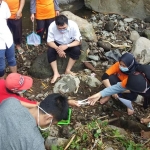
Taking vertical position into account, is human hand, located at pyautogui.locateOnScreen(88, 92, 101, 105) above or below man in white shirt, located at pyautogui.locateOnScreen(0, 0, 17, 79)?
below

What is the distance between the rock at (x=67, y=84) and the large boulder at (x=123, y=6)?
12.7 feet

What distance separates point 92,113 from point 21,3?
2.60m

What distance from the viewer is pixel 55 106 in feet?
10.3

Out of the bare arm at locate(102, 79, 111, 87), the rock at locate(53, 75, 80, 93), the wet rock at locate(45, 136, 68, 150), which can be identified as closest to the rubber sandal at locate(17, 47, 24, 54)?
the rock at locate(53, 75, 80, 93)

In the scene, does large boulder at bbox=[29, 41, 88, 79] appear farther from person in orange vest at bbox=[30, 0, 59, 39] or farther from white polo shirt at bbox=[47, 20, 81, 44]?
person in orange vest at bbox=[30, 0, 59, 39]

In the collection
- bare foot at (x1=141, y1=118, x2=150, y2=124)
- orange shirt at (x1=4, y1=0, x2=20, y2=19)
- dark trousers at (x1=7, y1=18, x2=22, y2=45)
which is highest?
orange shirt at (x1=4, y1=0, x2=20, y2=19)

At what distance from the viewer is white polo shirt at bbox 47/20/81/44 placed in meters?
5.84

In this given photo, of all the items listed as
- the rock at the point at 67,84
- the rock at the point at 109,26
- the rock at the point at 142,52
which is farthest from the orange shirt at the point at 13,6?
the rock at the point at 109,26

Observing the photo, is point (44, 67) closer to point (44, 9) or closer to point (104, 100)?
point (44, 9)

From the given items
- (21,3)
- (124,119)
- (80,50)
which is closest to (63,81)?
(80,50)

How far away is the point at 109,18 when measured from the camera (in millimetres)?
8789

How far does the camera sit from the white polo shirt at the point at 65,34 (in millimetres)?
5840

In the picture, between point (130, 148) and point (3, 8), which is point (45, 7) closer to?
point (3, 8)

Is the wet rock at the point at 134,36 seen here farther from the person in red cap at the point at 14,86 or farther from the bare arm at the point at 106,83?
the person in red cap at the point at 14,86
